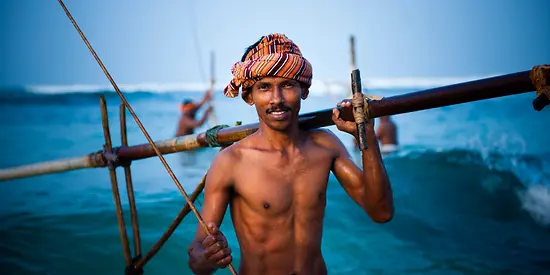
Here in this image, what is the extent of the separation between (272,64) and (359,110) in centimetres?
45

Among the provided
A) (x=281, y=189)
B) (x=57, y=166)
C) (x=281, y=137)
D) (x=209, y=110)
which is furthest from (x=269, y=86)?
(x=209, y=110)

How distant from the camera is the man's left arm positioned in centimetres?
217

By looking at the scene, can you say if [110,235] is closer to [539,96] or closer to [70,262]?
[70,262]

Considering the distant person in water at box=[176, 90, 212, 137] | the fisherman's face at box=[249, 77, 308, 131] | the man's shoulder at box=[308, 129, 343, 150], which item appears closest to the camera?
the fisherman's face at box=[249, 77, 308, 131]

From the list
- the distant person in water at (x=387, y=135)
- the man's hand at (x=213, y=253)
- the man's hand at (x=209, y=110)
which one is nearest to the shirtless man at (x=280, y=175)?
the man's hand at (x=213, y=253)

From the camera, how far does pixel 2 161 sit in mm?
A: 13758

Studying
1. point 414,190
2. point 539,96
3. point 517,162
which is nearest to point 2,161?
point 414,190

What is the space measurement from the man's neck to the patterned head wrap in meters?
0.22

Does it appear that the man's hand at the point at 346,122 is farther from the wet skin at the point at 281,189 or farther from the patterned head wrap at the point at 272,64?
the patterned head wrap at the point at 272,64

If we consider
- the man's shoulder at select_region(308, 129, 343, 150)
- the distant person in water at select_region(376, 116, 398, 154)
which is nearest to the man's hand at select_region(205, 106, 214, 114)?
the distant person in water at select_region(376, 116, 398, 154)

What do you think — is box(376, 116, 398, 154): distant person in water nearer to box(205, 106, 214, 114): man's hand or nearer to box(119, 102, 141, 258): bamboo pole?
box(205, 106, 214, 114): man's hand

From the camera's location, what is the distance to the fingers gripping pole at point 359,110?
2.07m

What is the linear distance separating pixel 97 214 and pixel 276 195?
5.94 m

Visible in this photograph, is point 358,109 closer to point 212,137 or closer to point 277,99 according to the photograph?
point 277,99
